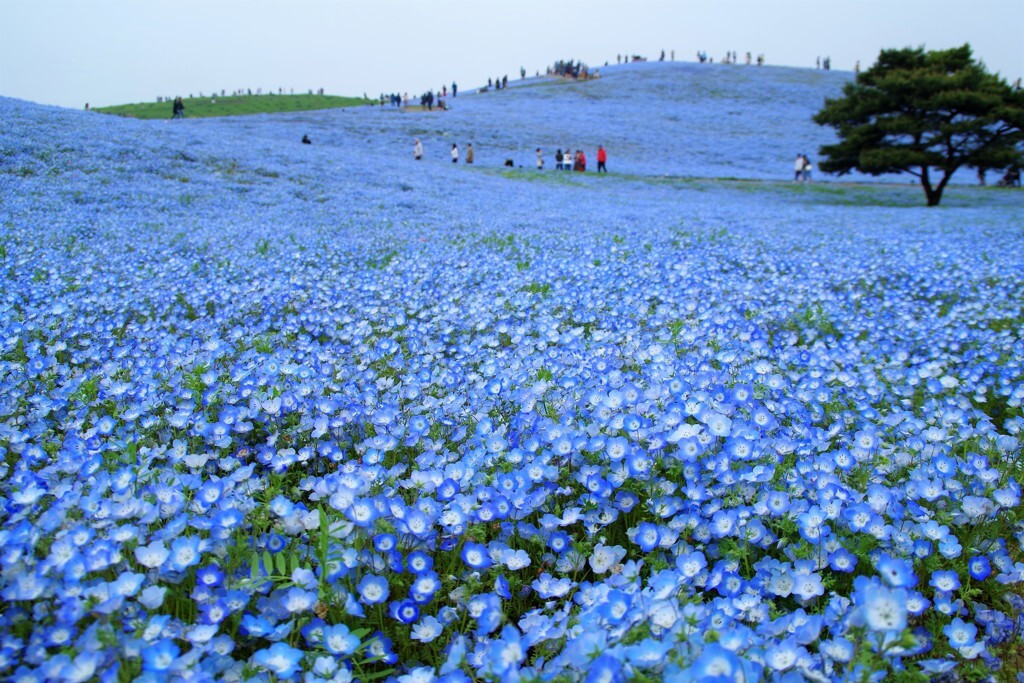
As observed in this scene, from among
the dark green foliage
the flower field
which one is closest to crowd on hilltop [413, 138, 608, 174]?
the dark green foliage

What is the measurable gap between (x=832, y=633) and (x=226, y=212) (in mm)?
12856

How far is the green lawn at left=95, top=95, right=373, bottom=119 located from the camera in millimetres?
65000

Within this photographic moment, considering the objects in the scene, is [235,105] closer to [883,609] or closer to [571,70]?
[571,70]

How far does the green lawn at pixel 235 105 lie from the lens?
6500 cm

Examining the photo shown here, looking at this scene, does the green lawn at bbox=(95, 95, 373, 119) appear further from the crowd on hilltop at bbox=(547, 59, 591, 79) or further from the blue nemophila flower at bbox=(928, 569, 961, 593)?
the blue nemophila flower at bbox=(928, 569, 961, 593)

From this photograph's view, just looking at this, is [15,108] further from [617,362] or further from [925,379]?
[925,379]

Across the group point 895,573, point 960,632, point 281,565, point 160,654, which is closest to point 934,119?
point 960,632

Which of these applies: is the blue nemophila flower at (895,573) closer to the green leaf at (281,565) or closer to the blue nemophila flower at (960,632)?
the blue nemophila flower at (960,632)

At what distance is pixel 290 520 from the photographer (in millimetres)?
2115

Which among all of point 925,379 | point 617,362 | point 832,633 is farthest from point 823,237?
point 832,633

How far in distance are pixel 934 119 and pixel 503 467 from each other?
90.7 feet

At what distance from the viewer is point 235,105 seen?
71.5 meters

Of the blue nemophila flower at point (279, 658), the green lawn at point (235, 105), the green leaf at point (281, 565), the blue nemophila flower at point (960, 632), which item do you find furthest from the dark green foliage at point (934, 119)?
the green lawn at point (235, 105)

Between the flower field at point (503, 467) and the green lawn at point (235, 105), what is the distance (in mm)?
63604
